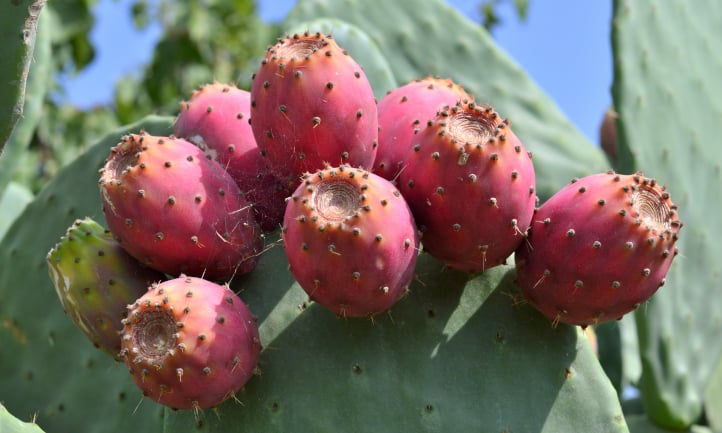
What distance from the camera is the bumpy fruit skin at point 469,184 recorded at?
1.21 metres

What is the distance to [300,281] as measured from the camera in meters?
1.20

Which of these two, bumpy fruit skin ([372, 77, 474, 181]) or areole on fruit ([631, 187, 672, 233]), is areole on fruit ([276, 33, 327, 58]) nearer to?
bumpy fruit skin ([372, 77, 474, 181])

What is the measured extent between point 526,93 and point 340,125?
1.14 metres

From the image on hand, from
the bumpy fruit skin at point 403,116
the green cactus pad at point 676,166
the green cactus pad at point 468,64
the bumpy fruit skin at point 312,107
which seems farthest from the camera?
the green cactus pad at point 468,64

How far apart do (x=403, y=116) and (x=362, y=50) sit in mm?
580

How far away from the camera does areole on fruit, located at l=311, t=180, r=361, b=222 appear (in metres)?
1.15

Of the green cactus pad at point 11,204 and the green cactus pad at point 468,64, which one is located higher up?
the green cactus pad at point 468,64

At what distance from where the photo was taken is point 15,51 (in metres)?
1.18

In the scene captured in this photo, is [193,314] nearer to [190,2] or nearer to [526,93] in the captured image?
[526,93]

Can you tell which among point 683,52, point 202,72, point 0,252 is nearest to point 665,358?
point 683,52

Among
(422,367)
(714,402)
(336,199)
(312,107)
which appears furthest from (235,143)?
(714,402)

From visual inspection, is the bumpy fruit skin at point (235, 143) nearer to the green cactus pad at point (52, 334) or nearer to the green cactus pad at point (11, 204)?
the green cactus pad at point (52, 334)

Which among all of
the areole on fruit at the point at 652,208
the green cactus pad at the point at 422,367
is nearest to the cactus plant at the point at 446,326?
the green cactus pad at the point at 422,367

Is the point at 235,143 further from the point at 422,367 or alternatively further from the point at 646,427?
the point at 646,427
